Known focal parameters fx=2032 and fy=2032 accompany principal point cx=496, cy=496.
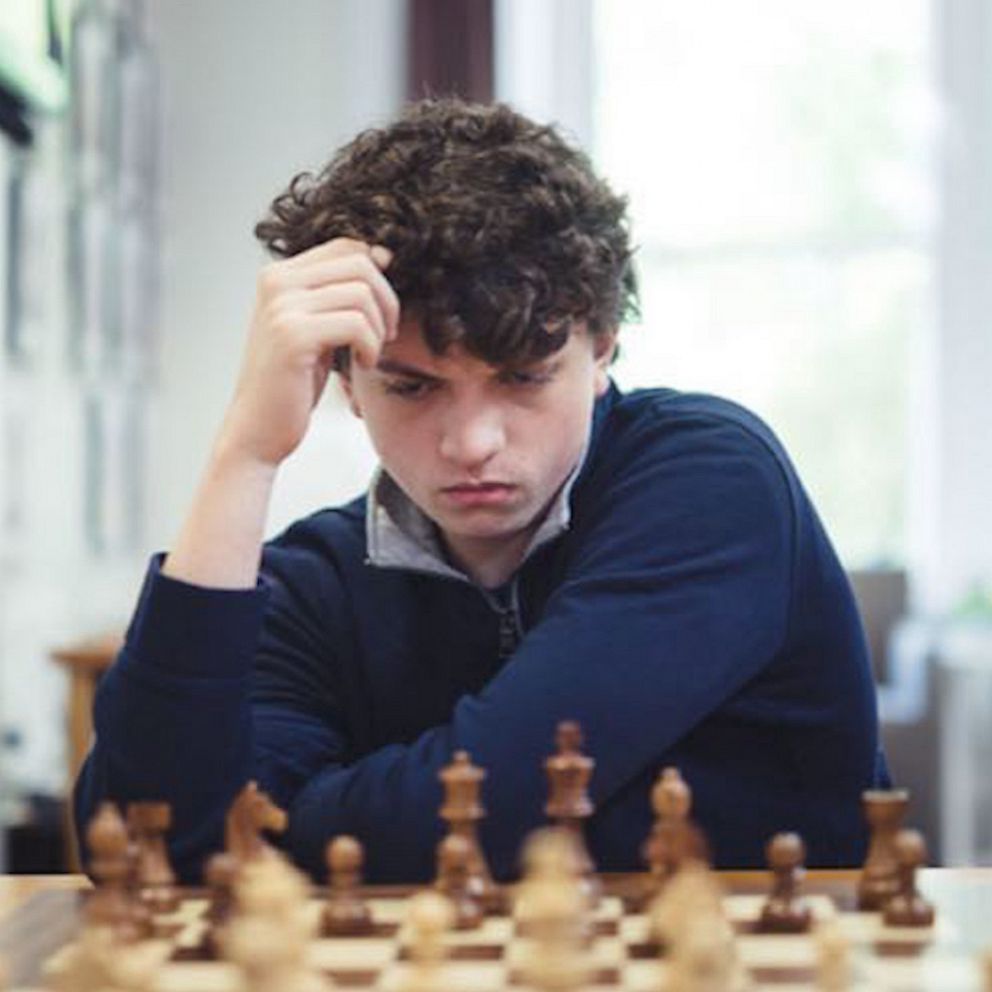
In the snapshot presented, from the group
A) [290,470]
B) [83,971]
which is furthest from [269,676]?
[290,470]

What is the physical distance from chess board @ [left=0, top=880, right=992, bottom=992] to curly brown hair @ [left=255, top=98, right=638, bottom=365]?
52cm

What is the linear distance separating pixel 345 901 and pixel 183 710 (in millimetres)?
368

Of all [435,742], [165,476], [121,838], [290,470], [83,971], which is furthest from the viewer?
[165,476]

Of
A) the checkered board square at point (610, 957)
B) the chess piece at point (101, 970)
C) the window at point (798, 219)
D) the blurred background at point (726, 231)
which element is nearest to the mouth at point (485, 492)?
the checkered board square at point (610, 957)

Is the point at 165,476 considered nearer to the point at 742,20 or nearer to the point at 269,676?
the point at 742,20

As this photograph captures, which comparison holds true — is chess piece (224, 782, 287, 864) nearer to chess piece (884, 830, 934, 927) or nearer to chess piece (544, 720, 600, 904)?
chess piece (544, 720, 600, 904)

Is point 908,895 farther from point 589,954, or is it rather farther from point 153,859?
point 153,859

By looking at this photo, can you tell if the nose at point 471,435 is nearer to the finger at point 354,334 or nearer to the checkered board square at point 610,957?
the finger at point 354,334

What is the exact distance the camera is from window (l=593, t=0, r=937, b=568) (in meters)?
6.50

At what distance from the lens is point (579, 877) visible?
138cm

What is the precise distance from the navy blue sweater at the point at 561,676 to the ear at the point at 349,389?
0.16m

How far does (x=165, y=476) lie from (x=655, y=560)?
4561 millimetres

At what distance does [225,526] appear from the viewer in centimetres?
169

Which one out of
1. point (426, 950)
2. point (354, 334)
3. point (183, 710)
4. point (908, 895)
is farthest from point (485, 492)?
point (426, 950)
